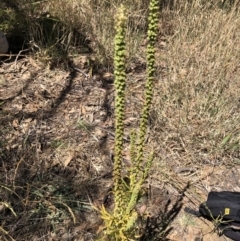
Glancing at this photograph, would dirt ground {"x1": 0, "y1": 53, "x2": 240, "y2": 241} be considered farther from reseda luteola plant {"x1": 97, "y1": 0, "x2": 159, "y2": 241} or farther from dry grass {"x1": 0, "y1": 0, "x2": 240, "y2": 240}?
reseda luteola plant {"x1": 97, "y1": 0, "x2": 159, "y2": 241}

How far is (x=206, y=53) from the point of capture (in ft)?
10.7

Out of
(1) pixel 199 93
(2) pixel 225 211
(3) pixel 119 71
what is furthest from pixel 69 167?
(3) pixel 119 71

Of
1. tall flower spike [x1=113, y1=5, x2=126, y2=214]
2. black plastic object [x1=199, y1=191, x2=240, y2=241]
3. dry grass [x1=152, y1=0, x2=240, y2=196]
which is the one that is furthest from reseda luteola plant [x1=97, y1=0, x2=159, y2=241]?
dry grass [x1=152, y1=0, x2=240, y2=196]

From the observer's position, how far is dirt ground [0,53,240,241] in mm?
2152

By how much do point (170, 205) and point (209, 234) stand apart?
0.28m

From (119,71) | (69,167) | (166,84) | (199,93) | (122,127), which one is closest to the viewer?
(119,71)

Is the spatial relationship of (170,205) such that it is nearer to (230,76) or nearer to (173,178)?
(173,178)

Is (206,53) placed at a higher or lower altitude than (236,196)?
higher

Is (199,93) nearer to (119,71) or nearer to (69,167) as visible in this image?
(69,167)

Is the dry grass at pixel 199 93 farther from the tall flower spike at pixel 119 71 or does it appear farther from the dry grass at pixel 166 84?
the tall flower spike at pixel 119 71

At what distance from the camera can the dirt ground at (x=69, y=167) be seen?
2152 millimetres

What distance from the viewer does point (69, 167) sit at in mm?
2457

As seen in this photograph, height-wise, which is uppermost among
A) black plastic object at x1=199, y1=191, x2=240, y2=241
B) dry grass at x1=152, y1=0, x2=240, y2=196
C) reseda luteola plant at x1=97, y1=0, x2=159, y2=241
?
reseda luteola plant at x1=97, y1=0, x2=159, y2=241

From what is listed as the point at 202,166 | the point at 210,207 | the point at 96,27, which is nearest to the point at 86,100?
the point at 96,27
